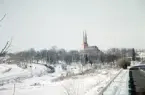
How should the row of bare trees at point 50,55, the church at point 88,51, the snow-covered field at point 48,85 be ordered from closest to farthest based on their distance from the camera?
the row of bare trees at point 50,55
the snow-covered field at point 48,85
the church at point 88,51

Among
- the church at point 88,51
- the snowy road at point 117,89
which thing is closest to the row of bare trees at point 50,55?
the church at point 88,51

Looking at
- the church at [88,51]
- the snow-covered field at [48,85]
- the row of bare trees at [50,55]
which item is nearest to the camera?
the row of bare trees at [50,55]

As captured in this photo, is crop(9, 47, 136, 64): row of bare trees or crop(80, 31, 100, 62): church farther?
crop(80, 31, 100, 62): church

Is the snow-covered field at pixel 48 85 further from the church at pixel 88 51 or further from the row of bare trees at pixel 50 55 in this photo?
the church at pixel 88 51

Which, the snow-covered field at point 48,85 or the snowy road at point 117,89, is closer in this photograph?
the snowy road at point 117,89

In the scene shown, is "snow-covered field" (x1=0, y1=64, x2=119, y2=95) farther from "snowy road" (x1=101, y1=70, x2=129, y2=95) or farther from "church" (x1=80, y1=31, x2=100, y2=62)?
"church" (x1=80, y1=31, x2=100, y2=62)

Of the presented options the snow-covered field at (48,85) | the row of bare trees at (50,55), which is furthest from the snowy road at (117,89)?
the row of bare trees at (50,55)

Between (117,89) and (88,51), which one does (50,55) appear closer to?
(88,51)

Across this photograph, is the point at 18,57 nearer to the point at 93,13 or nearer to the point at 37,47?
the point at 37,47

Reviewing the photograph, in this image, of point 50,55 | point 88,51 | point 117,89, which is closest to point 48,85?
point 50,55

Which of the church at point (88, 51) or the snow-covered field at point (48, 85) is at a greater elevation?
the church at point (88, 51)

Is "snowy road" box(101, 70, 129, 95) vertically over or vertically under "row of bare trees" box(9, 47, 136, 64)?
under

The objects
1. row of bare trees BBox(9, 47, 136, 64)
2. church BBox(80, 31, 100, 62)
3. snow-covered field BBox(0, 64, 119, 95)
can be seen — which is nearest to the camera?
row of bare trees BBox(9, 47, 136, 64)

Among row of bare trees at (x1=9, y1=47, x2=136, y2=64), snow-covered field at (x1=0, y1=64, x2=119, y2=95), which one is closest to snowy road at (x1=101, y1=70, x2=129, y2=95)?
snow-covered field at (x1=0, y1=64, x2=119, y2=95)
